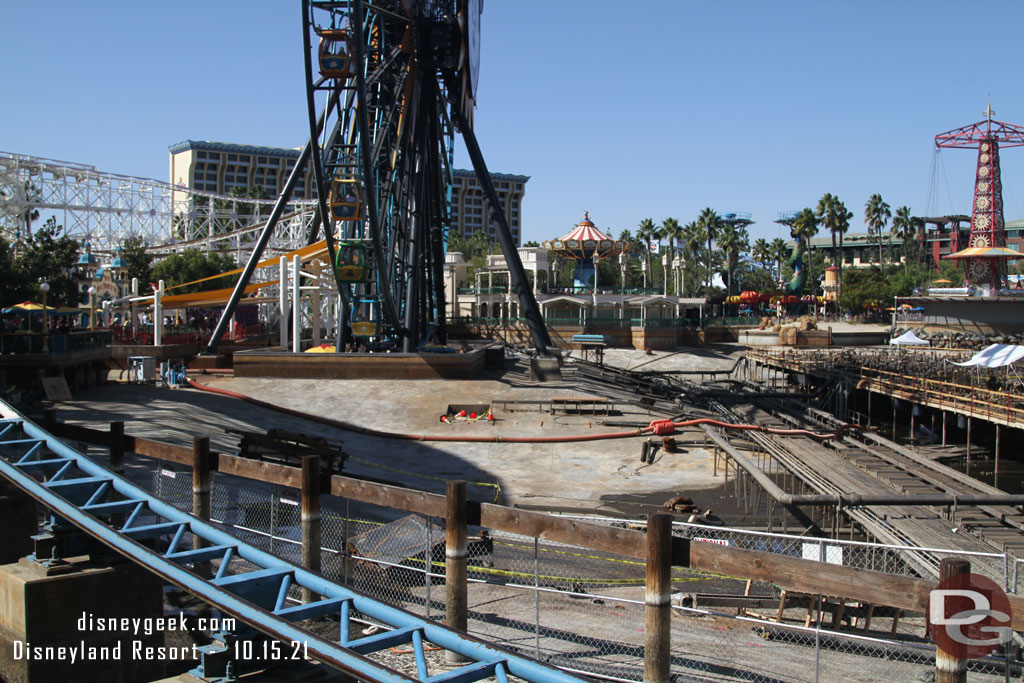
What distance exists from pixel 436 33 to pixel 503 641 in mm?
38844

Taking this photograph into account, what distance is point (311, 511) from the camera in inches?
486

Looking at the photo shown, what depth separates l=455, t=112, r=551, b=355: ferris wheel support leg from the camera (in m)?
47.5

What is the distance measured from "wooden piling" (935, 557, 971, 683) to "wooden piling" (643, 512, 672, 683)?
2.51 metres

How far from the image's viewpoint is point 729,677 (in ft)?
34.4

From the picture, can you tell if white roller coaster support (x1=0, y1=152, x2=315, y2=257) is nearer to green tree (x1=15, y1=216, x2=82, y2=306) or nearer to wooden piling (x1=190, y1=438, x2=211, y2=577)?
green tree (x1=15, y1=216, x2=82, y2=306)

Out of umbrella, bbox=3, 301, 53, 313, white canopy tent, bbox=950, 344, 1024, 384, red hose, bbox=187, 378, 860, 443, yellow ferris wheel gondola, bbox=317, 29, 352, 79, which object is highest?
yellow ferris wheel gondola, bbox=317, 29, 352, 79

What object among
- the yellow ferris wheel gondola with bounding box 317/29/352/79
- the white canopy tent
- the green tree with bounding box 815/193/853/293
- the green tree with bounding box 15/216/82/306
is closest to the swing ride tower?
the yellow ferris wheel gondola with bounding box 317/29/352/79

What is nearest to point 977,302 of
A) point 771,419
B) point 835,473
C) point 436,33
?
point 771,419

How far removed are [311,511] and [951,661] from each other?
8044 mm

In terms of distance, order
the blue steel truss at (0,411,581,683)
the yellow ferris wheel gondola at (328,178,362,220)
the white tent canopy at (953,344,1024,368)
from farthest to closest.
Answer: the yellow ferris wheel gondola at (328,178,362,220) < the white tent canopy at (953,344,1024,368) < the blue steel truss at (0,411,581,683)

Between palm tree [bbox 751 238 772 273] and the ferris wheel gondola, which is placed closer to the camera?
the ferris wheel gondola

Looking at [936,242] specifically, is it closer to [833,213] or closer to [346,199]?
[833,213]

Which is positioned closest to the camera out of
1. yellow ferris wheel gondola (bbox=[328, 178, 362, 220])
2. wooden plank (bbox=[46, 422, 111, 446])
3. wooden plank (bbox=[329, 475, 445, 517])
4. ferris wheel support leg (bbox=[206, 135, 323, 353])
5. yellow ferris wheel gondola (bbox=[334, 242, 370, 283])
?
wooden plank (bbox=[329, 475, 445, 517])

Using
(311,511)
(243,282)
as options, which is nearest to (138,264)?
(243,282)
